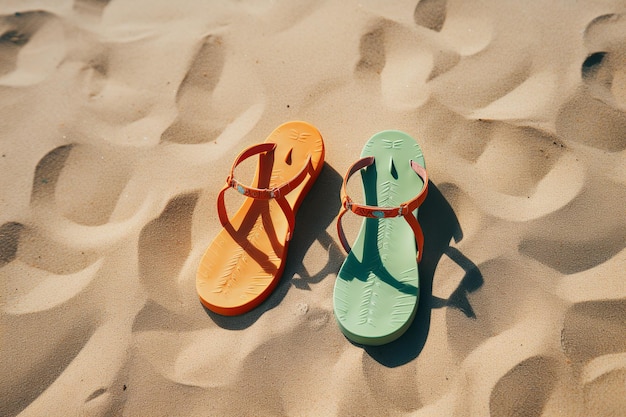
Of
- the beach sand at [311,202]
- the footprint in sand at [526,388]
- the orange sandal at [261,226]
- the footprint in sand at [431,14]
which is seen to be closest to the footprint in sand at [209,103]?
the beach sand at [311,202]

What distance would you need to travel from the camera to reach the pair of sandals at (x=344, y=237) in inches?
81.8

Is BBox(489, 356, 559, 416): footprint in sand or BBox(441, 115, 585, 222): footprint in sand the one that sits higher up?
BBox(441, 115, 585, 222): footprint in sand

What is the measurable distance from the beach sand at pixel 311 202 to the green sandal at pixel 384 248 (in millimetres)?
77

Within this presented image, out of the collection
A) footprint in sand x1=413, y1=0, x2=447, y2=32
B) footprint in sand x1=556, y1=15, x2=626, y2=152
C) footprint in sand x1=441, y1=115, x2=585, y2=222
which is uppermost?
footprint in sand x1=413, y1=0, x2=447, y2=32

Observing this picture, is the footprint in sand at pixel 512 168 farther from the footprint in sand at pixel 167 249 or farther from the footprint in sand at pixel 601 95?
the footprint in sand at pixel 167 249

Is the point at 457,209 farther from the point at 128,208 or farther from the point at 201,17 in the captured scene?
the point at 201,17

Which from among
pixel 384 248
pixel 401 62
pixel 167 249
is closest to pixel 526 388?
pixel 384 248

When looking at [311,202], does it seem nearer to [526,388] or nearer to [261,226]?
[261,226]

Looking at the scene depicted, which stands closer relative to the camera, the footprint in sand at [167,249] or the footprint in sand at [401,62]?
the footprint in sand at [167,249]

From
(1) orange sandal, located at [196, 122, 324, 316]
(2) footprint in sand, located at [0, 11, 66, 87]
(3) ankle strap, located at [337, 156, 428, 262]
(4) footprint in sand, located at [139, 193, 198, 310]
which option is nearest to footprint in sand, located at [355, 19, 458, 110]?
(1) orange sandal, located at [196, 122, 324, 316]

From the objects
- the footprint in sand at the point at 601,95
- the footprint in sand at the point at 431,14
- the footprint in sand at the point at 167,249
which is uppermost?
the footprint in sand at the point at 431,14

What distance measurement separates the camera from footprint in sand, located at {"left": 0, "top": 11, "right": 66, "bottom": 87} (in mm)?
3092

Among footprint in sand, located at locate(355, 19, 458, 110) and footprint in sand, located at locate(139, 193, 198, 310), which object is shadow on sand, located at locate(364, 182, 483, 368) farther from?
footprint in sand, located at locate(139, 193, 198, 310)

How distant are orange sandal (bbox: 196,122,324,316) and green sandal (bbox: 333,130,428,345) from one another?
248 mm
